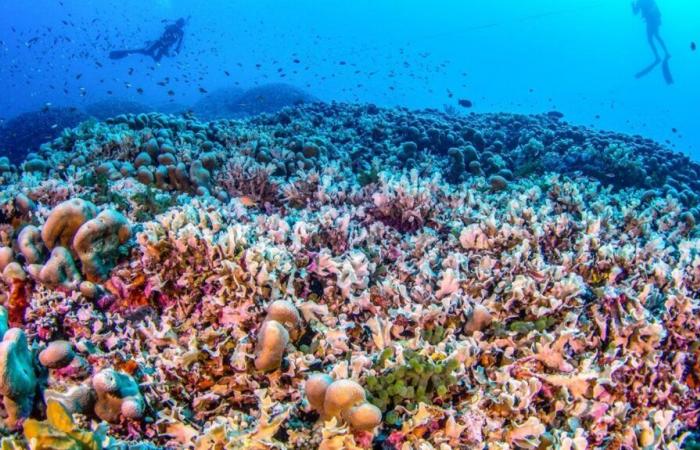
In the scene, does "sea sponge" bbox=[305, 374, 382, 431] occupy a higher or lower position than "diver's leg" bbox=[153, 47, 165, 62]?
lower

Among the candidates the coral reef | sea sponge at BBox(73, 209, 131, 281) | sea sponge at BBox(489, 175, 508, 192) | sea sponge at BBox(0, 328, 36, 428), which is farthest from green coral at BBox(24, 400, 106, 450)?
the coral reef

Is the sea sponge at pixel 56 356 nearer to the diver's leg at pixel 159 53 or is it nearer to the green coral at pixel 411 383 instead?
the green coral at pixel 411 383

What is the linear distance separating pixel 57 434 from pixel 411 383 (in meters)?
1.68

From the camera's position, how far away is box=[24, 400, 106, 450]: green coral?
1.27 meters

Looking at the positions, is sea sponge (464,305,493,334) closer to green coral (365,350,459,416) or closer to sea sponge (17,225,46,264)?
green coral (365,350,459,416)

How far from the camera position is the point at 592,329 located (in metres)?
3.04

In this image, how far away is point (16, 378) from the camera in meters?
2.09

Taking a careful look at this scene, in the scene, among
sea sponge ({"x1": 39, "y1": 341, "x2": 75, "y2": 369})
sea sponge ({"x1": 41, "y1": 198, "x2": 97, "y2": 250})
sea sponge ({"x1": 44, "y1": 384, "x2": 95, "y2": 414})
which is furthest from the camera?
sea sponge ({"x1": 41, "y1": 198, "x2": 97, "y2": 250})

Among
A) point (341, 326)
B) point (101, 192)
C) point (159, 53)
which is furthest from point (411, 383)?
point (159, 53)

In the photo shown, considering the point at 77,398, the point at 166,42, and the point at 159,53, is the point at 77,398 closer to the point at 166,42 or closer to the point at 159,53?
the point at 159,53

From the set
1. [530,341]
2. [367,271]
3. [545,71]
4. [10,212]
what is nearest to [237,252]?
[367,271]

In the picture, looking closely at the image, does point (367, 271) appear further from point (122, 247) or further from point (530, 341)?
point (122, 247)

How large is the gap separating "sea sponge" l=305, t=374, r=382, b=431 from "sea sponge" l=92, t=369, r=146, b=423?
91 centimetres

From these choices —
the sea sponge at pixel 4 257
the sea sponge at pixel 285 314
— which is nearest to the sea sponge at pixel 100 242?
the sea sponge at pixel 4 257
